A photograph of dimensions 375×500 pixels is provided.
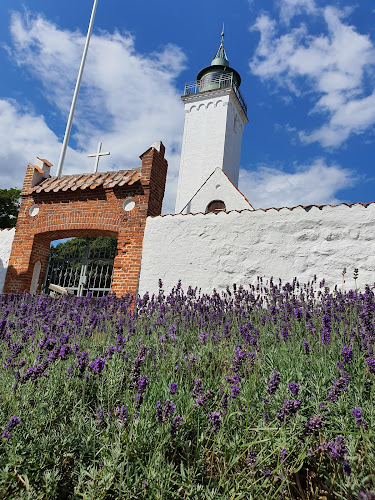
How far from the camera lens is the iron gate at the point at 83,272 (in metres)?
8.48

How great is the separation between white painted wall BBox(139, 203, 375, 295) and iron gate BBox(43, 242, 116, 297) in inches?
56.7

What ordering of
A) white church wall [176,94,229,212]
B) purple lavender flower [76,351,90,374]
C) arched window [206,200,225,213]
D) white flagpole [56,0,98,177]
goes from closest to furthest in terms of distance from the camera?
purple lavender flower [76,351,90,374]
arched window [206,200,225,213]
white flagpole [56,0,98,177]
white church wall [176,94,229,212]

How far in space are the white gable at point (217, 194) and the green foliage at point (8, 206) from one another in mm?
13742

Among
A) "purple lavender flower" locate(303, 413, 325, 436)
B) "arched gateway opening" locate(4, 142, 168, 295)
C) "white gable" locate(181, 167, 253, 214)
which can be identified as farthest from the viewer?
"white gable" locate(181, 167, 253, 214)

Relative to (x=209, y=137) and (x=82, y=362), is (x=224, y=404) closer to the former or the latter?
(x=82, y=362)

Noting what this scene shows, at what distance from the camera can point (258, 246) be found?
669cm

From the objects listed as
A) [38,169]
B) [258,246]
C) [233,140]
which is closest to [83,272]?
[38,169]

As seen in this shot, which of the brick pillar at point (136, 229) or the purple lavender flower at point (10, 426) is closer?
the purple lavender flower at point (10, 426)

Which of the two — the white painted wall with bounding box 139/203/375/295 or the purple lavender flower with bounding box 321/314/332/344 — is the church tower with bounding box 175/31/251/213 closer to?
the white painted wall with bounding box 139/203/375/295

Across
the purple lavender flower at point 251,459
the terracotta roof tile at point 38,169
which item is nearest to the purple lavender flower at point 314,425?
the purple lavender flower at point 251,459

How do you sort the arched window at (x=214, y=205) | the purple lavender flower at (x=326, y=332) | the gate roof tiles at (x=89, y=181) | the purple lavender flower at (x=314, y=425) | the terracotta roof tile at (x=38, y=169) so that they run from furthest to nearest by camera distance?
the arched window at (x=214, y=205), the terracotta roof tile at (x=38, y=169), the gate roof tiles at (x=89, y=181), the purple lavender flower at (x=326, y=332), the purple lavender flower at (x=314, y=425)

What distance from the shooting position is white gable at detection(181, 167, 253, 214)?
13688mm

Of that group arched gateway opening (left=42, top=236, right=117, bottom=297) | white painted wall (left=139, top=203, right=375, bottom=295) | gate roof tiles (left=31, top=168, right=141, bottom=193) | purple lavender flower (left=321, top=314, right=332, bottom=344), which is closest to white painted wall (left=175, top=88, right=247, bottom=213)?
gate roof tiles (left=31, top=168, right=141, bottom=193)

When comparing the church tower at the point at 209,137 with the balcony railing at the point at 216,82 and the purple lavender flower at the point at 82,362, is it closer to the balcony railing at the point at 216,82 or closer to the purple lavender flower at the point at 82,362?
the balcony railing at the point at 216,82
